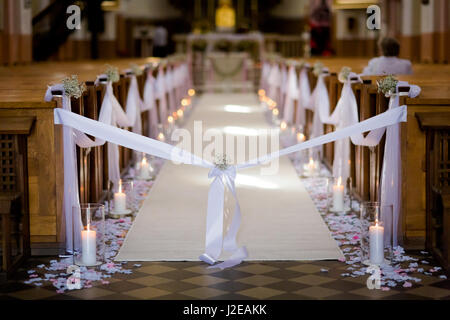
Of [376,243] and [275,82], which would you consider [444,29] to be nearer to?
[275,82]

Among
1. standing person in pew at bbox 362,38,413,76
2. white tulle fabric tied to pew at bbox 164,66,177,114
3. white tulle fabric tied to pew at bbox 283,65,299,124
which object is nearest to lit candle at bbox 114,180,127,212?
standing person in pew at bbox 362,38,413,76

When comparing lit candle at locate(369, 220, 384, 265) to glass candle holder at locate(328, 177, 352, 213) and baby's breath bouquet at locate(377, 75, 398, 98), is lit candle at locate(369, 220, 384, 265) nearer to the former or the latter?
baby's breath bouquet at locate(377, 75, 398, 98)

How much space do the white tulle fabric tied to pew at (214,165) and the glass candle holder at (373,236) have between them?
68cm

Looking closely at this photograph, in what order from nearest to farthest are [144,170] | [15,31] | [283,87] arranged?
[144,170] < [283,87] < [15,31]

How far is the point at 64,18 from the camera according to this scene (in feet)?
61.4

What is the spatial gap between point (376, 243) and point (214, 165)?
1.21 meters

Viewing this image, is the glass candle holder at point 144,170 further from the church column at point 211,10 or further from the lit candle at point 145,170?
the church column at point 211,10

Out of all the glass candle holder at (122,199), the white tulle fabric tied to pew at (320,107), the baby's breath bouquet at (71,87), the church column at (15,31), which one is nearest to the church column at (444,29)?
the white tulle fabric tied to pew at (320,107)

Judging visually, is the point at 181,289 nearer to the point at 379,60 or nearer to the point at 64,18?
the point at 379,60

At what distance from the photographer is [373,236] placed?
5262 millimetres

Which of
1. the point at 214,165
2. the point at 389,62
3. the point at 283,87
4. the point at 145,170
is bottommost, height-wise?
the point at 145,170

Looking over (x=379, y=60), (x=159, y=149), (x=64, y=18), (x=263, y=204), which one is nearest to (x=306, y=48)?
(x=64, y=18)

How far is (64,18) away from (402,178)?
46.7 ft

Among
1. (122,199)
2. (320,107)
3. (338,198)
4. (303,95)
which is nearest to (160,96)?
(303,95)
